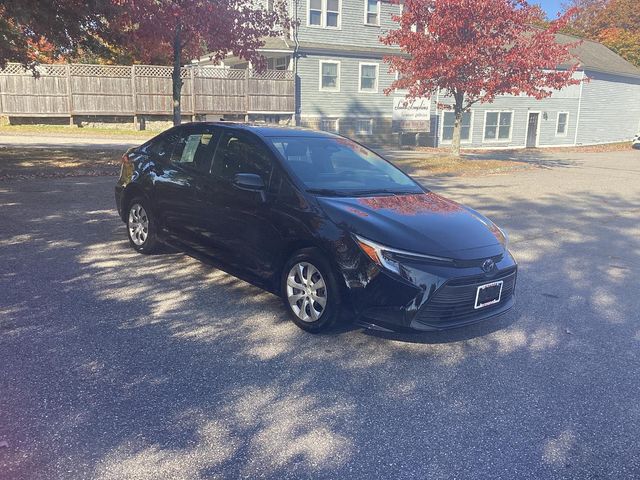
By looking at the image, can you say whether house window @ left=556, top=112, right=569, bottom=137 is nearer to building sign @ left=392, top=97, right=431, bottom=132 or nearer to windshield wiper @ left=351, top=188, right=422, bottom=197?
building sign @ left=392, top=97, right=431, bottom=132

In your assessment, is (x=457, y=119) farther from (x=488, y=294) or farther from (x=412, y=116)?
(x=488, y=294)

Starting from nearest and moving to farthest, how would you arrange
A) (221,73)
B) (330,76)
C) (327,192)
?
1. (327,192)
2. (221,73)
3. (330,76)

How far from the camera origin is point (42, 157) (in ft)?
51.1

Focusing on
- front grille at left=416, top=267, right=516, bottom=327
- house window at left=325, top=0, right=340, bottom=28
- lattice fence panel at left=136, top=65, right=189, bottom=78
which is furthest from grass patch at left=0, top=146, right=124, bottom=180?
house window at left=325, top=0, right=340, bottom=28

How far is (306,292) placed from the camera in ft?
15.0

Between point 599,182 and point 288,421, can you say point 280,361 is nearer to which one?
point 288,421

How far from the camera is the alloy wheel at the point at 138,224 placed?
655 cm

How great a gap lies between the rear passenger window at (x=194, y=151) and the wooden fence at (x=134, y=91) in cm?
2008

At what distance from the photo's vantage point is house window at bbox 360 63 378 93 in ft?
95.1

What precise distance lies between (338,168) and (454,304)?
1920 millimetres

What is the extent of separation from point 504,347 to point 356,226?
156 cm

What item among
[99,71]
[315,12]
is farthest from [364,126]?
[99,71]

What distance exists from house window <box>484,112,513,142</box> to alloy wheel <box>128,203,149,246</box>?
2930 centimetres

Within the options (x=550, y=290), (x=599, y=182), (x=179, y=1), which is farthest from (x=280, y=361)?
(x=599, y=182)
